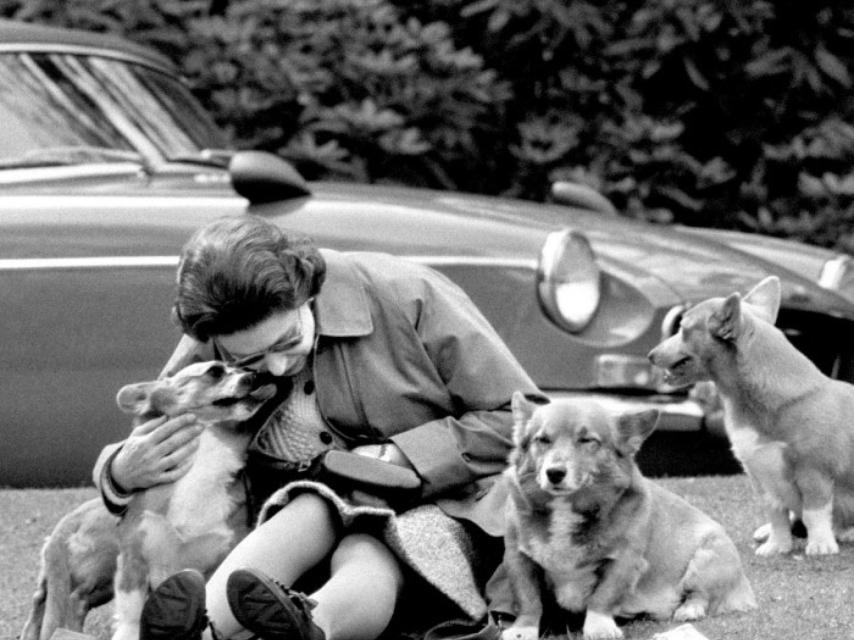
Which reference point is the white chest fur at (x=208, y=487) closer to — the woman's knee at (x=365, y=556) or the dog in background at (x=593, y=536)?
the woman's knee at (x=365, y=556)

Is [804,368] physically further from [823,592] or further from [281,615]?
[281,615]

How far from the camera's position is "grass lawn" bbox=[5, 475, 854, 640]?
3965 mm

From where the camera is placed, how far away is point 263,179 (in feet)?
19.0

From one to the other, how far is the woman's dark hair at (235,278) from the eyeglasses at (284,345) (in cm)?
5

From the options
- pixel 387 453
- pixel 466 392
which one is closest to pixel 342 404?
pixel 387 453

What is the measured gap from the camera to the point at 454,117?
29.7 ft

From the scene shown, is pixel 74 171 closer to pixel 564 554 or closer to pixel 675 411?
pixel 675 411

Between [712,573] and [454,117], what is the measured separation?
5.30m

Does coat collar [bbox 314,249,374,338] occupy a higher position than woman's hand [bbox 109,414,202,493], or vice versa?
coat collar [bbox 314,249,374,338]

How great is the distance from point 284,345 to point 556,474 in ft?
2.26

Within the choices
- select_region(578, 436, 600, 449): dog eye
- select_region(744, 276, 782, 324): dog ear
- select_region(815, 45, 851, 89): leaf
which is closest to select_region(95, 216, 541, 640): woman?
select_region(578, 436, 600, 449): dog eye

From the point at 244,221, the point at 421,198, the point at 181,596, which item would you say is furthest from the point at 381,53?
the point at 181,596

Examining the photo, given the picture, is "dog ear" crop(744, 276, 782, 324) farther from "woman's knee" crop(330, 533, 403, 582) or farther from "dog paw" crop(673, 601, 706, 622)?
"woman's knee" crop(330, 533, 403, 582)

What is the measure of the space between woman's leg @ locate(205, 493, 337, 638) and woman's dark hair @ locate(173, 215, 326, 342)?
0.43 metres
